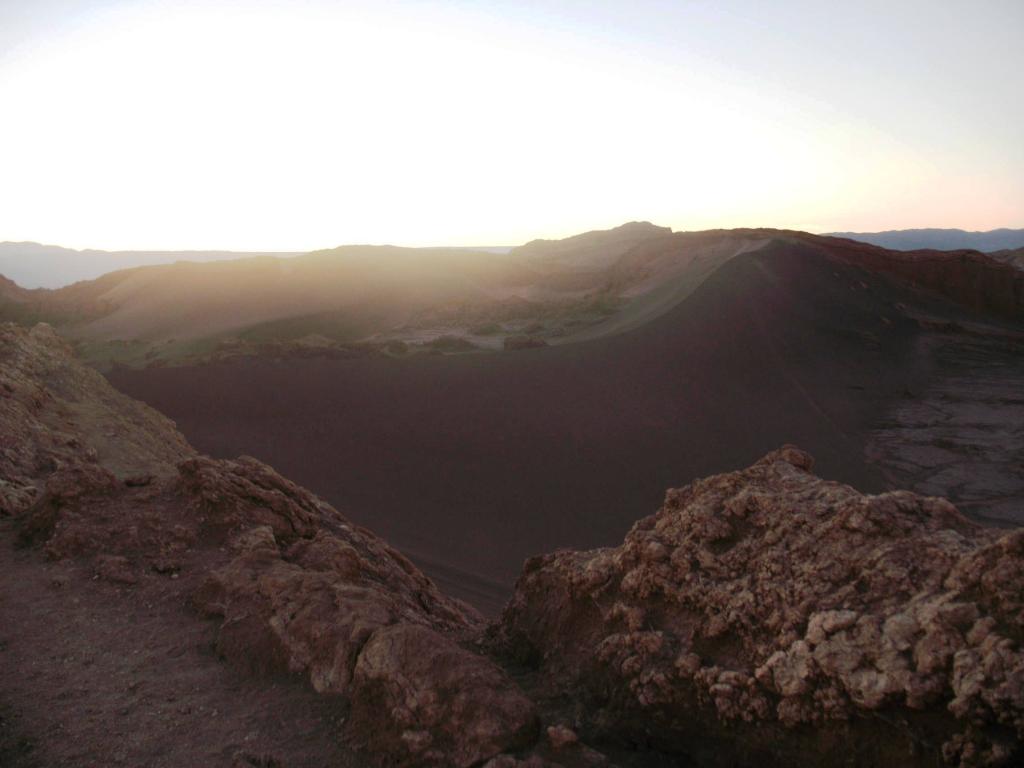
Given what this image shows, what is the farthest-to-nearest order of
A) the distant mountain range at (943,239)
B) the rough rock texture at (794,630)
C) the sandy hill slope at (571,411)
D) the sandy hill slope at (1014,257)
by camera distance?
the distant mountain range at (943,239)
the sandy hill slope at (1014,257)
the sandy hill slope at (571,411)
the rough rock texture at (794,630)

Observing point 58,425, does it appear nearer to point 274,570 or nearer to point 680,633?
point 274,570

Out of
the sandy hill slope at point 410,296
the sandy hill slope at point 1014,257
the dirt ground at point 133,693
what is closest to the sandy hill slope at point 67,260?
the sandy hill slope at point 410,296

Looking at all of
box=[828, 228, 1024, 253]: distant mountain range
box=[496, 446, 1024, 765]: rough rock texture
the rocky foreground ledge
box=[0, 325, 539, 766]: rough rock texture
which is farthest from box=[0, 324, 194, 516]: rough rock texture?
box=[828, 228, 1024, 253]: distant mountain range

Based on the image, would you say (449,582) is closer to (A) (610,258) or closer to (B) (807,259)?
(B) (807,259)

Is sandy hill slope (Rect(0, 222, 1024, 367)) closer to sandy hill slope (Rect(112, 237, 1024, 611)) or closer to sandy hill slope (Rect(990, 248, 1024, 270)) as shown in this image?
sandy hill slope (Rect(112, 237, 1024, 611))

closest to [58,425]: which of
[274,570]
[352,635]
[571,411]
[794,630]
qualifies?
[274,570]

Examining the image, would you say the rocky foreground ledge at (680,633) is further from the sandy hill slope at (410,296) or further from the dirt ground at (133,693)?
the sandy hill slope at (410,296)
